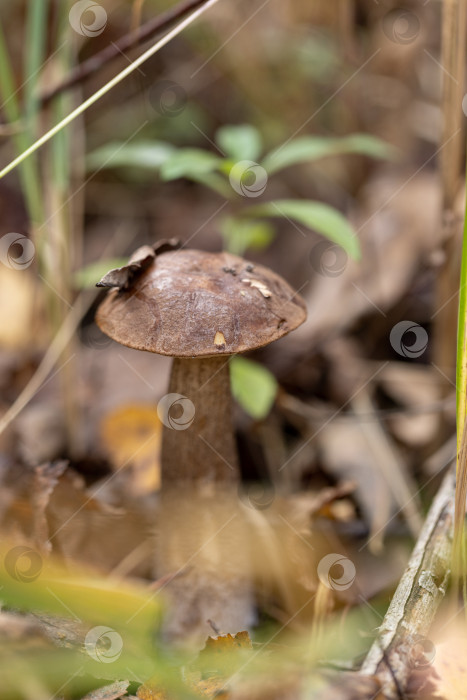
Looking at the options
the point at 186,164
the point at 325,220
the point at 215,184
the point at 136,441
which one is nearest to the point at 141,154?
the point at 215,184

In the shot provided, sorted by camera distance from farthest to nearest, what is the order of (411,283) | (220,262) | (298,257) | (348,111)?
(298,257) → (348,111) → (411,283) → (220,262)

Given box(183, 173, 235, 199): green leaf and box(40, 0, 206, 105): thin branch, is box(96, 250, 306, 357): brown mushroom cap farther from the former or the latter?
box(40, 0, 206, 105): thin branch

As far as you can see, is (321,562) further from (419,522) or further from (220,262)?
(220,262)

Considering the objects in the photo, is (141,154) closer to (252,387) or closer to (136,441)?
(252,387)

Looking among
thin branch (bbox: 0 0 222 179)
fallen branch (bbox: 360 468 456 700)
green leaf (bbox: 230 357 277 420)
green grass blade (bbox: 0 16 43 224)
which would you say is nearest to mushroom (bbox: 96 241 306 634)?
green leaf (bbox: 230 357 277 420)

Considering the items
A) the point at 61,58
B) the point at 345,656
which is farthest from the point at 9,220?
the point at 345,656

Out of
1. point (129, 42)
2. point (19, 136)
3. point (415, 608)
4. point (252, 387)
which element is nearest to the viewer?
point (415, 608)
